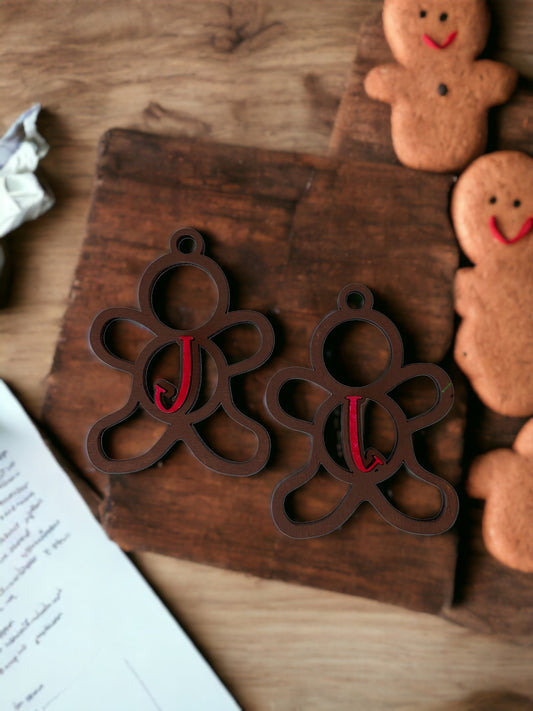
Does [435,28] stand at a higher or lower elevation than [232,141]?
higher

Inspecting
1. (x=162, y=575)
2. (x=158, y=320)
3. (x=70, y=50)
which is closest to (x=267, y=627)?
(x=162, y=575)

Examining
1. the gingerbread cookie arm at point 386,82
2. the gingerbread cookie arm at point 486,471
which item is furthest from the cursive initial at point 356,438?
the gingerbread cookie arm at point 386,82

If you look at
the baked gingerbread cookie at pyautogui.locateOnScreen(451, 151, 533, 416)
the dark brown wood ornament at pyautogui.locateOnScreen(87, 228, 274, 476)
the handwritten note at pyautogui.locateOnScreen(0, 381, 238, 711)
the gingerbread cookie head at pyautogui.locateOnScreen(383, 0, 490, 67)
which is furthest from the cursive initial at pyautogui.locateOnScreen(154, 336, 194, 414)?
the gingerbread cookie head at pyautogui.locateOnScreen(383, 0, 490, 67)

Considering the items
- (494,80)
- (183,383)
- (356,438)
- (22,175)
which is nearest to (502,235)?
(494,80)

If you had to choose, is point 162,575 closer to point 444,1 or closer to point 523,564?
point 523,564

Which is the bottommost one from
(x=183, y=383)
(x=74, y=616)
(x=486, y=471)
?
(x=74, y=616)

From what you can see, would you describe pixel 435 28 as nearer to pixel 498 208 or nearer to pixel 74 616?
pixel 498 208
